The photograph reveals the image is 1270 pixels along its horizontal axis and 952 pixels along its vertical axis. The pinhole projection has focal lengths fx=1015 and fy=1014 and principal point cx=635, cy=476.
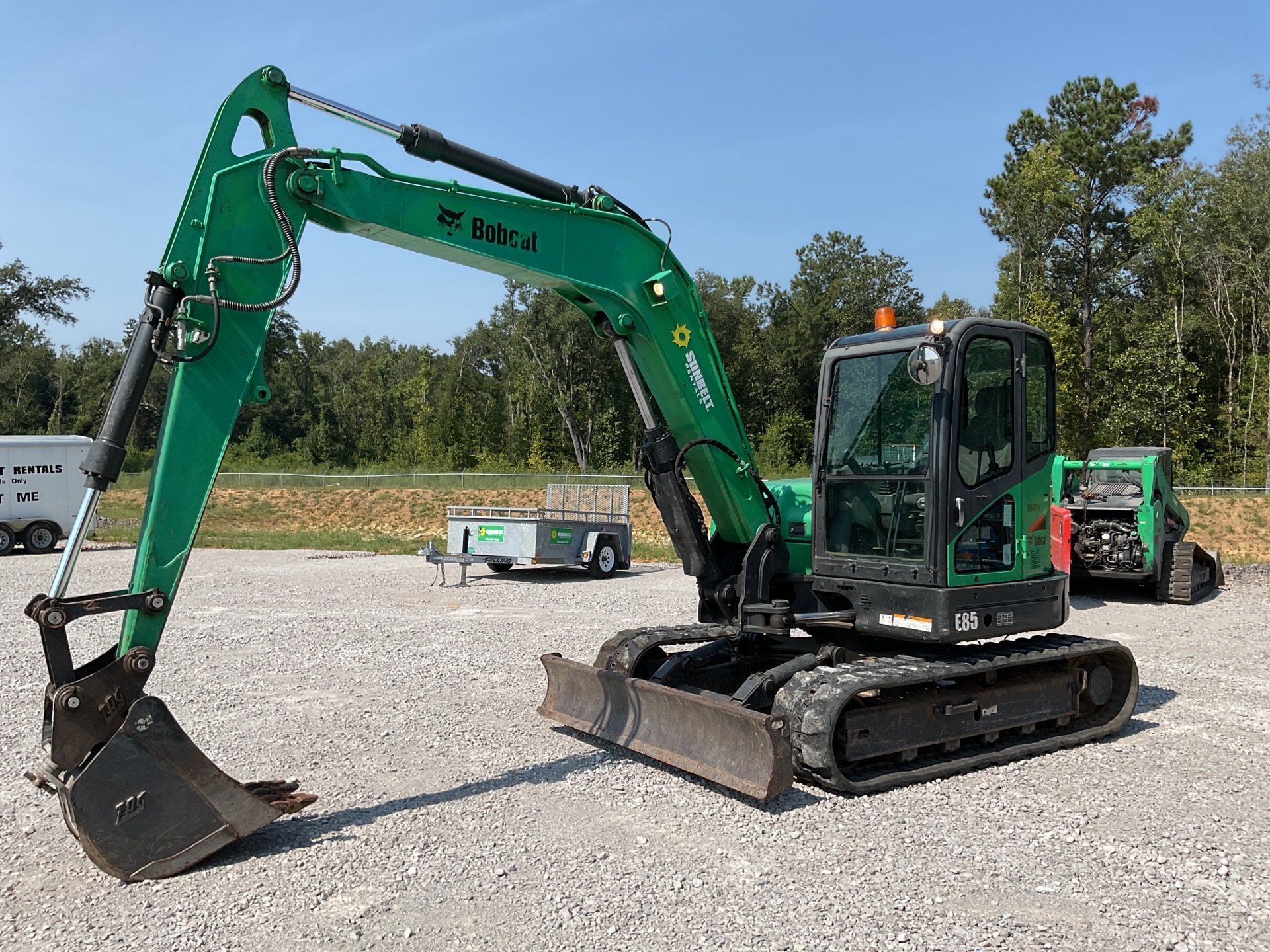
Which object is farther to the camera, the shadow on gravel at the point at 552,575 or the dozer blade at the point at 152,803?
the shadow on gravel at the point at 552,575

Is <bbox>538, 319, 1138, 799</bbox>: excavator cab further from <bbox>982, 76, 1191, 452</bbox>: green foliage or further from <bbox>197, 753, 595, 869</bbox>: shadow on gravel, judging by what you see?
<bbox>982, 76, 1191, 452</bbox>: green foliage

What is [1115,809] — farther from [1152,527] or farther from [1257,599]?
[1257,599]

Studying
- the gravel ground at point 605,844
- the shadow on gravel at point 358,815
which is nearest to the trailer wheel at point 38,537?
the gravel ground at point 605,844

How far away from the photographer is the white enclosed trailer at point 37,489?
23.8m

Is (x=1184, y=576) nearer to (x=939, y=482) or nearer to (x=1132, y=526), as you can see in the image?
(x=1132, y=526)

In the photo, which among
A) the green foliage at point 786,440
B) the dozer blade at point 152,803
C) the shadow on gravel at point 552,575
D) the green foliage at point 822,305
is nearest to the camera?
the dozer blade at point 152,803

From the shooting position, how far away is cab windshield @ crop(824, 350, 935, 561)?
671 cm

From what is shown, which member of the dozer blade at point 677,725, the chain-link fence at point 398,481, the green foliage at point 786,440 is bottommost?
the dozer blade at point 677,725

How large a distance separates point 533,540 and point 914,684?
11.5m

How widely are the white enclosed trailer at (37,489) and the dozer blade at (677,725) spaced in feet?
68.2

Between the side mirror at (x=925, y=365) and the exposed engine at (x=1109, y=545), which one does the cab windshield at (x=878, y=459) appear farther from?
the exposed engine at (x=1109, y=545)

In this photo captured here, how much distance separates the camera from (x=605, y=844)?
17.6ft

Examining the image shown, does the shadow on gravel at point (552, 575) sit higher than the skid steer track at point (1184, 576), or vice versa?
the skid steer track at point (1184, 576)

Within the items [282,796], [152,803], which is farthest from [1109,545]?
[152,803]
